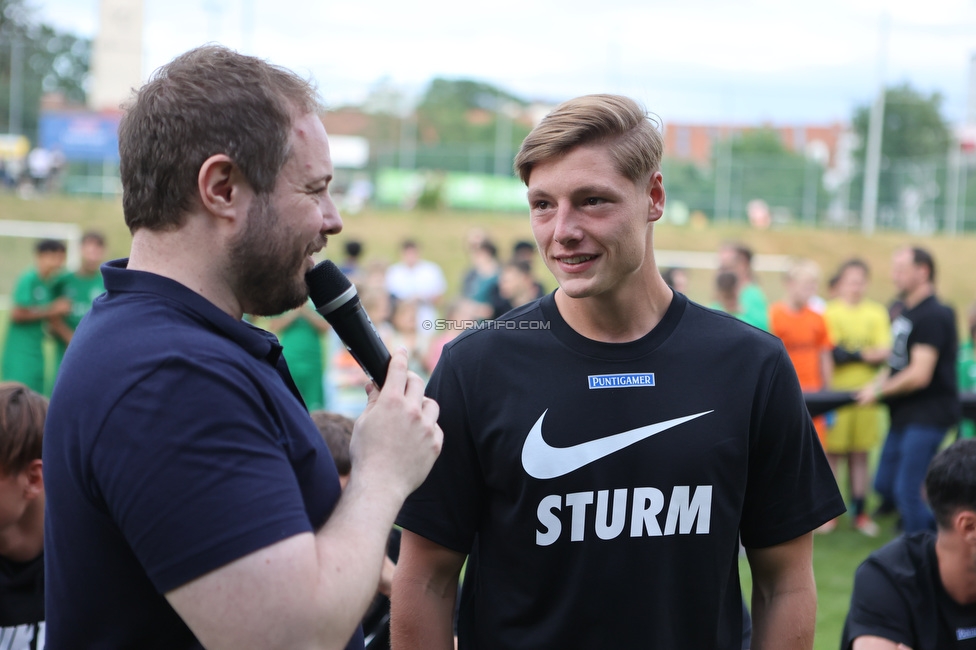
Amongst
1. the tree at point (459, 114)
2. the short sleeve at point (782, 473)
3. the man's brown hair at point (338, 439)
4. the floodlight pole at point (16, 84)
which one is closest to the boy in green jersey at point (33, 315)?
the man's brown hair at point (338, 439)

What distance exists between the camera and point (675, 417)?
205 cm

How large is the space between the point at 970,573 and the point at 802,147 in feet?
146

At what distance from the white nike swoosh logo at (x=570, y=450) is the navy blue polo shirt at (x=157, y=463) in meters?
0.62

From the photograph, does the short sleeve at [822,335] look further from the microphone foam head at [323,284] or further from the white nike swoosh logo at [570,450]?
the microphone foam head at [323,284]

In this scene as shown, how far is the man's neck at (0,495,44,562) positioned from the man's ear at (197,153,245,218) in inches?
59.4

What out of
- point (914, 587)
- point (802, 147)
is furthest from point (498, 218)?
point (914, 587)

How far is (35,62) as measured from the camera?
31.3 metres

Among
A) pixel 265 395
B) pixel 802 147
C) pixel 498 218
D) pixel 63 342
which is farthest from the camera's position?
pixel 802 147

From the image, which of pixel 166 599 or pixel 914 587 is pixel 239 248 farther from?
pixel 914 587

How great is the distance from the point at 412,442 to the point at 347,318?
1.07 feet

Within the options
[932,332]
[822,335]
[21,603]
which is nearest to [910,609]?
[21,603]

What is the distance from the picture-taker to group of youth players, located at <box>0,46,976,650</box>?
→ 4.17 feet

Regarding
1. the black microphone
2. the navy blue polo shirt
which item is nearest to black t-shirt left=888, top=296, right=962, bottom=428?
the black microphone

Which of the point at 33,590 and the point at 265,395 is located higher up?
the point at 265,395
